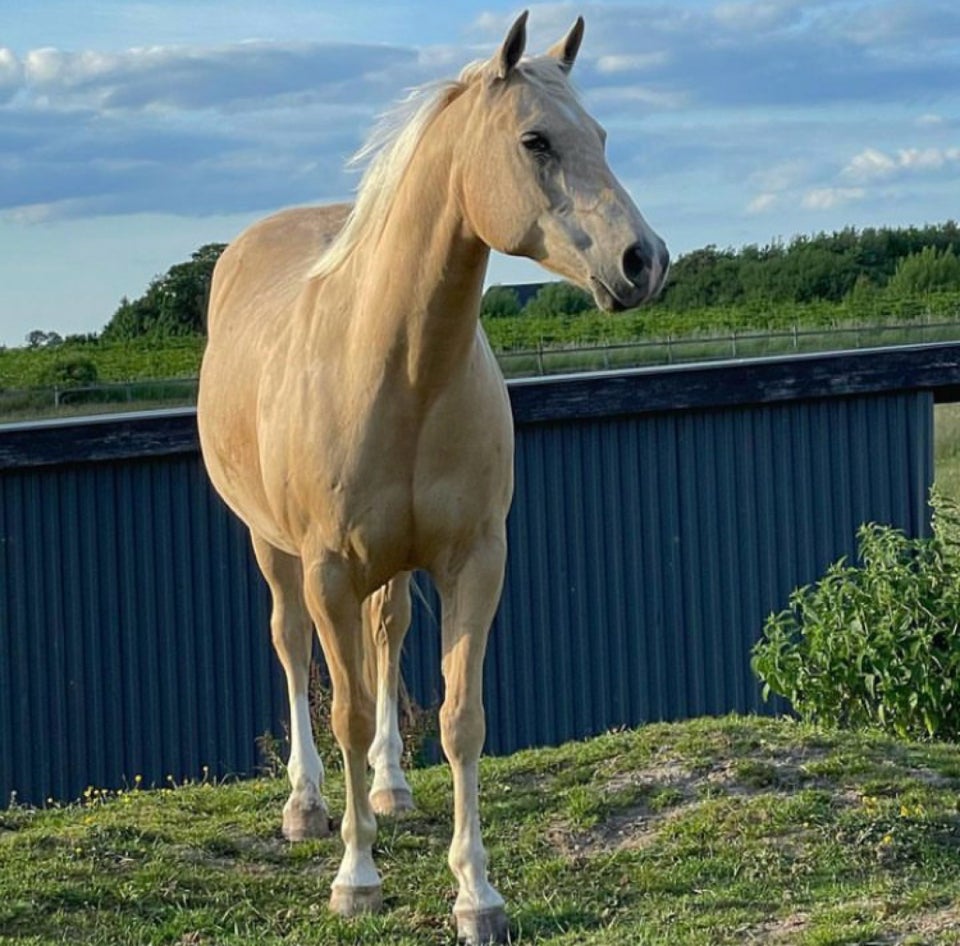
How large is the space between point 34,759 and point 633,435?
4326mm

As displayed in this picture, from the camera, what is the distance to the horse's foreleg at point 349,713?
5152mm

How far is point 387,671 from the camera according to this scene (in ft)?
21.2

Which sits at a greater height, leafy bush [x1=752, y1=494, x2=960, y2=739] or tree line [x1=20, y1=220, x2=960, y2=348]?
tree line [x1=20, y1=220, x2=960, y2=348]

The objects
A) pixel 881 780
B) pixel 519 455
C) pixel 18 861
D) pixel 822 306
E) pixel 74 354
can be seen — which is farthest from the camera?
pixel 822 306

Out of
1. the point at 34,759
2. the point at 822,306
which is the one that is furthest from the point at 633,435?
the point at 822,306

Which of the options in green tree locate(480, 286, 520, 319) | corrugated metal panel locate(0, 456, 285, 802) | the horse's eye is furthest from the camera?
green tree locate(480, 286, 520, 319)

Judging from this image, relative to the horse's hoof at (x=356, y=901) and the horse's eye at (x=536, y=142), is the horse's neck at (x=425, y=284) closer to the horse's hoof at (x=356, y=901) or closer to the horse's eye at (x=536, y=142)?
the horse's eye at (x=536, y=142)

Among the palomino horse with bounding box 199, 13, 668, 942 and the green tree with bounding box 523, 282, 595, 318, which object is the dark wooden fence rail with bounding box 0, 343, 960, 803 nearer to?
the palomino horse with bounding box 199, 13, 668, 942

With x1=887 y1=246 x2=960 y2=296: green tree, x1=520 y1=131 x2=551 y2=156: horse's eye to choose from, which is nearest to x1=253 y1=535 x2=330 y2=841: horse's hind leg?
x1=520 y1=131 x2=551 y2=156: horse's eye

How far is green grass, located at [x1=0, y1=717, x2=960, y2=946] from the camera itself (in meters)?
5.05

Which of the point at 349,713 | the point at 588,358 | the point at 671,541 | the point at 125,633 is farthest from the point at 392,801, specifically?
the point at 588,358

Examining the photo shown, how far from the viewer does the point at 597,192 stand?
4.28 m

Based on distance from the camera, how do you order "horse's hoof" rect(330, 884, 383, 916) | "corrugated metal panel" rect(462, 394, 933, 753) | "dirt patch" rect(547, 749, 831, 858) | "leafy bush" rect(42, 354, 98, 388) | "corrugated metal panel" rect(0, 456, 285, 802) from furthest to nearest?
"leafy bush" rect(42, 354, 98, 388) → "corrugated metal panel" rect(462, 394, 933, 753) → "corrugated metal panel" rect(0, 456, 285, 802) → "dirt patch" rect(547, 749, 831, 858) → "horse's hoof" rect(330, 884, 383, 916)

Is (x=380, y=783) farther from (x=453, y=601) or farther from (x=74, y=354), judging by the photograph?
(x=74, y=354)
